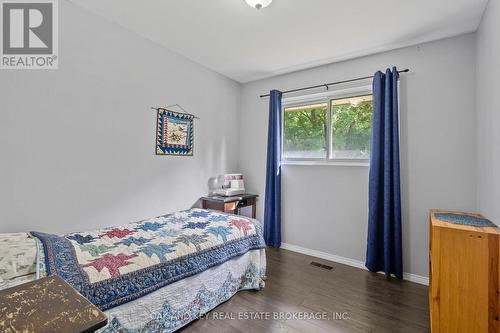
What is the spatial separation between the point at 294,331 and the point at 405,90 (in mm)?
2590

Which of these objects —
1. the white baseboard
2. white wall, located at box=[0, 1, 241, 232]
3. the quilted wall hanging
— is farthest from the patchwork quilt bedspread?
the white baseboard

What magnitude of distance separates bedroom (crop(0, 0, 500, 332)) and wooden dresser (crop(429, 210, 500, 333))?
0.01 metres

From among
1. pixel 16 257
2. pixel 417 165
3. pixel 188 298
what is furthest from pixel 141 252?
pixel 417 165

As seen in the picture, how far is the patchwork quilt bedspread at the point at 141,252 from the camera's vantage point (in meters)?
1.36

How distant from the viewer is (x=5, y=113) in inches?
67.9

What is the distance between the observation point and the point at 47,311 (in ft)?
2.10

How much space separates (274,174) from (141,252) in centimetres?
209

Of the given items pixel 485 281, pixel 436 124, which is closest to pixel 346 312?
pixel 485 281

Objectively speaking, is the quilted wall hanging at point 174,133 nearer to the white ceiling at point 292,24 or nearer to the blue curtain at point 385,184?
the white ceiling at point 292,24

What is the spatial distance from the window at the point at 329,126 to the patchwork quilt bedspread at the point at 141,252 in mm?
1425

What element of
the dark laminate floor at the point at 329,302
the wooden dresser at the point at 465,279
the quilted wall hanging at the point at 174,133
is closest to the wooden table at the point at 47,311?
the dark laminate floor at the point at 329,302

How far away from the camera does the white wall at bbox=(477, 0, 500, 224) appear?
164 cm

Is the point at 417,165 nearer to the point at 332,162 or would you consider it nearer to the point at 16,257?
the point at 332,162

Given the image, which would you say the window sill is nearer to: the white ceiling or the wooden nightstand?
the wooden nightstand
